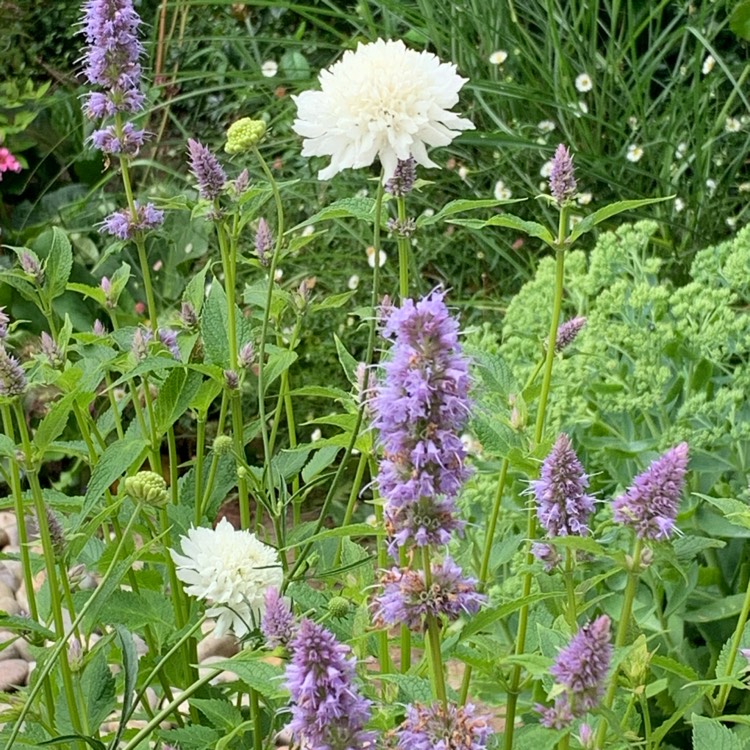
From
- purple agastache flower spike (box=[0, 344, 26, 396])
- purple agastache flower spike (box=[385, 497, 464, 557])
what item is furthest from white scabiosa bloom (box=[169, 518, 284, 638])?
purple agastache flower spike (box=[385, 497, 464, 557])

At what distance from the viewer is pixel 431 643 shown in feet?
1.95

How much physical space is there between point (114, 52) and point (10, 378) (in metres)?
0.40

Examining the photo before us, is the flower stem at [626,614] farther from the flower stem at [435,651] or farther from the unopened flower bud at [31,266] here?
the unopened flower bud at [31,266]

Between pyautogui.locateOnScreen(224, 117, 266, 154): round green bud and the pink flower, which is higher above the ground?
pyautogui.locateOnScreen(224, 117, 266, 154): round green bud

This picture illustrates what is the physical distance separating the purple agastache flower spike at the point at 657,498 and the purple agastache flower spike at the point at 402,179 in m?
0.33

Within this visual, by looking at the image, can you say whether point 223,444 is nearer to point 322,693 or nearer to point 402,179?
point 402,179

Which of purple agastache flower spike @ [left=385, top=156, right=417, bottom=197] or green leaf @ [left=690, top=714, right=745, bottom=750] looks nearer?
green leaf @ [left=690, top=714, right=745, bottom=750]

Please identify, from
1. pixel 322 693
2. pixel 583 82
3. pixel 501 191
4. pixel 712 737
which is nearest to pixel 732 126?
pixel 583 82

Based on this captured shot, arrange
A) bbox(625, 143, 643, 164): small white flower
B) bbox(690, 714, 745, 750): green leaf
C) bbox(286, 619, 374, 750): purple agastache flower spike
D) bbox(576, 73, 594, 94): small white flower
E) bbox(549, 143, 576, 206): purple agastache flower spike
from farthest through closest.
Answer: bbox(576, 73, 594, 94): small white flower → bbox(625, 143, 643, 164): small white flower → bbox(549, 143, 576, 206): purple agastache flower spike → bbox(690, 714, 745, 750): green leaf → bbox(286, 619, 374, 750): purple agastache flower spike

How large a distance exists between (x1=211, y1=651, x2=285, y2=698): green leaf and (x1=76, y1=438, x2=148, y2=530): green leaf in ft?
0.73

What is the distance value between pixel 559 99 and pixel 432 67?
1.55m

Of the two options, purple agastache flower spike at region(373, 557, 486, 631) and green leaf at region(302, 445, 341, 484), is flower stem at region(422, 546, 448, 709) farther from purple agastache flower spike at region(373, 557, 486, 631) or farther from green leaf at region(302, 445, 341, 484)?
green leaf at region(302, 445, 341, 484)

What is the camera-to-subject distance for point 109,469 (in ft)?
2.90

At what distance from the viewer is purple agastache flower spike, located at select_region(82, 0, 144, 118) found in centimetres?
102
